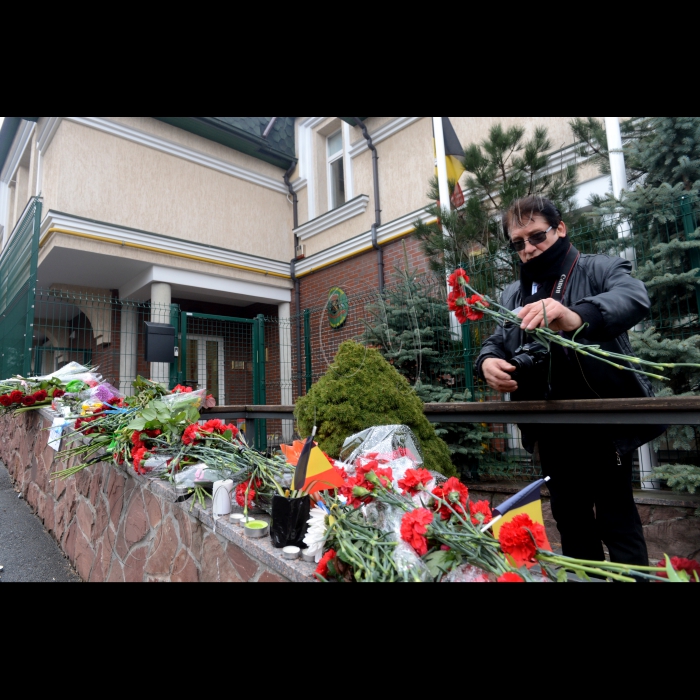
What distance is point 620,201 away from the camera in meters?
3.62

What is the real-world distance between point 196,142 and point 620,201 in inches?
299

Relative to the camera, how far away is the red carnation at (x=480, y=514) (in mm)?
1123

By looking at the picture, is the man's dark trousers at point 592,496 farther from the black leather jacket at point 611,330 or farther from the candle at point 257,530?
the candle at point 257,530

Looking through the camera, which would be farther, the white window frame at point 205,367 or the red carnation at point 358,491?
the white window frame at point 205,367

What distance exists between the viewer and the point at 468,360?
14.6ft

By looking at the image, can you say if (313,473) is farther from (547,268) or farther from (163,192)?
(163,192)

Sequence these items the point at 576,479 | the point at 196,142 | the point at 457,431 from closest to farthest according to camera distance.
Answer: the point at 576,479 < the point at 457,431 < the point at 196,142

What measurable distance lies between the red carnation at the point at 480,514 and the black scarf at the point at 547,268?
78 cm

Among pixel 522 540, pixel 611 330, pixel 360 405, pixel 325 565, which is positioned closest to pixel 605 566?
pixel 522 540

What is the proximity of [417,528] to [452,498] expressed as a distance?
0.49ft

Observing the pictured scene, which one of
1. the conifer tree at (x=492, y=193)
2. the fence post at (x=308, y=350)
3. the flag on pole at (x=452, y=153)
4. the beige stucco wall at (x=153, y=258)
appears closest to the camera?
the conifer tree at (x=492, y=193)

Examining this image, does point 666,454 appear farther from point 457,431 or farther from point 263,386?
point 263,386

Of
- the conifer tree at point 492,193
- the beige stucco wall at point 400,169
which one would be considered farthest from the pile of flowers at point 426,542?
the beige stucco wall at point 400,169

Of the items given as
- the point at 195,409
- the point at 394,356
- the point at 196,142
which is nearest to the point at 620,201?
the point at 394,356
